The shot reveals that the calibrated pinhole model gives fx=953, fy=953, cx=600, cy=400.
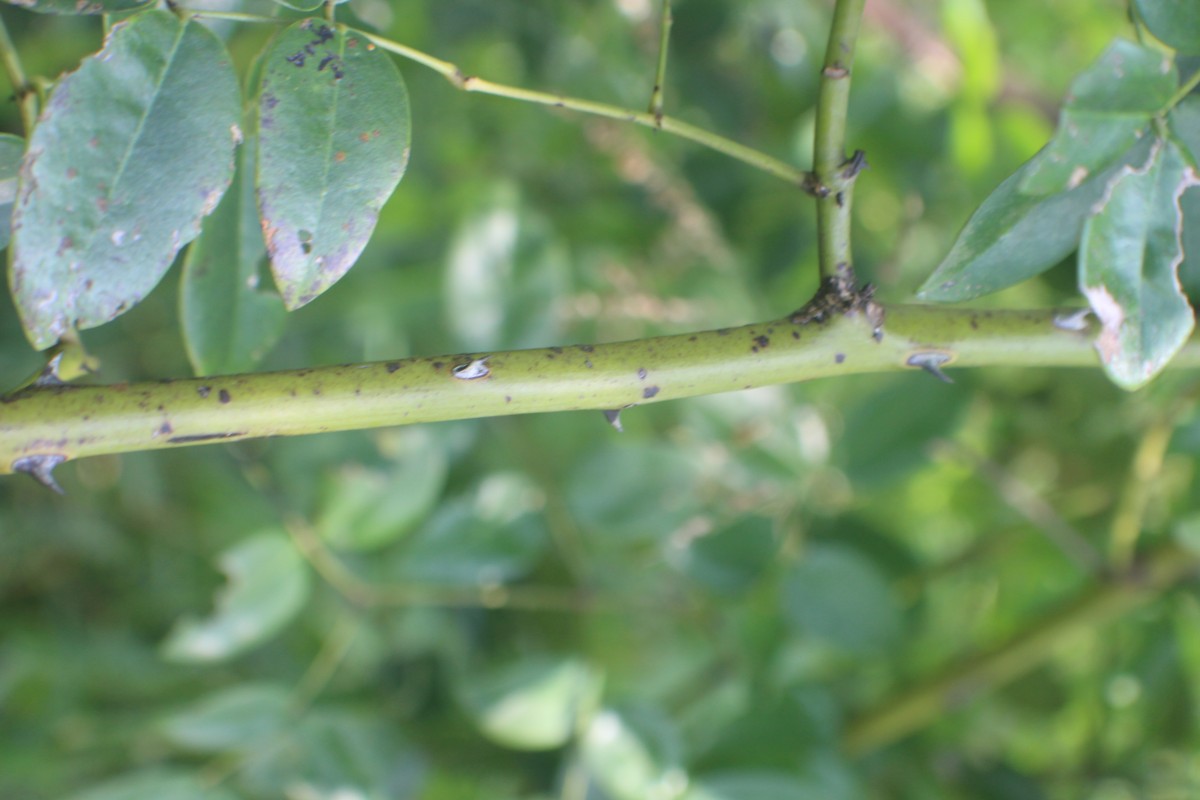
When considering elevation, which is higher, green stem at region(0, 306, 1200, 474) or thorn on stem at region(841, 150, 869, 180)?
thorn on stem at region(841, 150, 869, 180)

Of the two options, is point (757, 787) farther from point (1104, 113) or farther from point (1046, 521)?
point (1104, 113)

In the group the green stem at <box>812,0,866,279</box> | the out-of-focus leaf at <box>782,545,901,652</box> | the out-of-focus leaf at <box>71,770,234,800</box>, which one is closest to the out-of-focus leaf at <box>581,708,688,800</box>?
the out-of-focus leaf at <box>782,545,901,652</box>

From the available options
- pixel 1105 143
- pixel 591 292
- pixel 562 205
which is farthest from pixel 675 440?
pixel 1105 143

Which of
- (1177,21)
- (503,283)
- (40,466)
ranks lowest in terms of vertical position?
(40,466)

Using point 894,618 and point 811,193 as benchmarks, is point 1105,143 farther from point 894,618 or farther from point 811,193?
point 894,618

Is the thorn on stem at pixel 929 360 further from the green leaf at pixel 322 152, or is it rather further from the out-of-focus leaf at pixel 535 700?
the out-of-focus leaf at pixel 535 700

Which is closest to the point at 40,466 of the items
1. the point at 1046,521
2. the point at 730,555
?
the point at 730,555

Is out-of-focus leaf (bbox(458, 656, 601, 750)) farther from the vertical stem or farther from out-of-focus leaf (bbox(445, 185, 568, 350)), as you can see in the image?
the vertical stem
